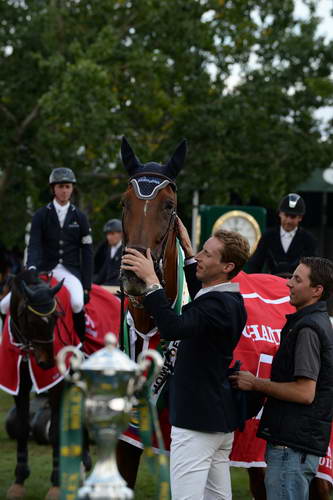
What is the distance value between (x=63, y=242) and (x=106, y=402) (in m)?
5.47

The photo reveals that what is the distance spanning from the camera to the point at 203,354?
3861 mm

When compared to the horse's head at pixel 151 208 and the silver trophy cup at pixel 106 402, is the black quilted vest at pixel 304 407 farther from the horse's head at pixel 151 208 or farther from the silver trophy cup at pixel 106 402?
the silver trophy cup at pixel 106 402

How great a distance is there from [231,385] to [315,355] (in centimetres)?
43

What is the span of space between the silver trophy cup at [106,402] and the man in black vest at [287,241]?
482 centimetres

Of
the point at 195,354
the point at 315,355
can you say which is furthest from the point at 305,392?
the point at 195,354

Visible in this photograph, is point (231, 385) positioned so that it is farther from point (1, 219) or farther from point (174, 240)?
point (1, 219)

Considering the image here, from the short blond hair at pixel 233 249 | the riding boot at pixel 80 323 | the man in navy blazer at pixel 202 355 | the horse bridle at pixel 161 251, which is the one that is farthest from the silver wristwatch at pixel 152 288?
the riding boot at pixel 80 323

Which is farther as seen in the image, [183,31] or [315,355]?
[183,31]

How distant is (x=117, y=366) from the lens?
7.75 ft

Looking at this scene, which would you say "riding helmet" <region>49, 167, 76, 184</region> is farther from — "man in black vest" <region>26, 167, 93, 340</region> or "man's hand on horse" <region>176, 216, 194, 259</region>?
"man's hand on horse" <region>176, 216, 194, 259</region>

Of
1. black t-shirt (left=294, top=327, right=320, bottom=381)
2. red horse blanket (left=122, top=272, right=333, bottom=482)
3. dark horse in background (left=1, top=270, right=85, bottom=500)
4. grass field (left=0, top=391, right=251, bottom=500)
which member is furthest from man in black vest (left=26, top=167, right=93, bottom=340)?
black t-shirt (left=294, top=327, right=320, bottom=381)

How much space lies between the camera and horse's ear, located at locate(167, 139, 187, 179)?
454cm

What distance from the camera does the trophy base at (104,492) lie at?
7.67 ft

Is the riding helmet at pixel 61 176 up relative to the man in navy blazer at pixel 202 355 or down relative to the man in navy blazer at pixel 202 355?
up
